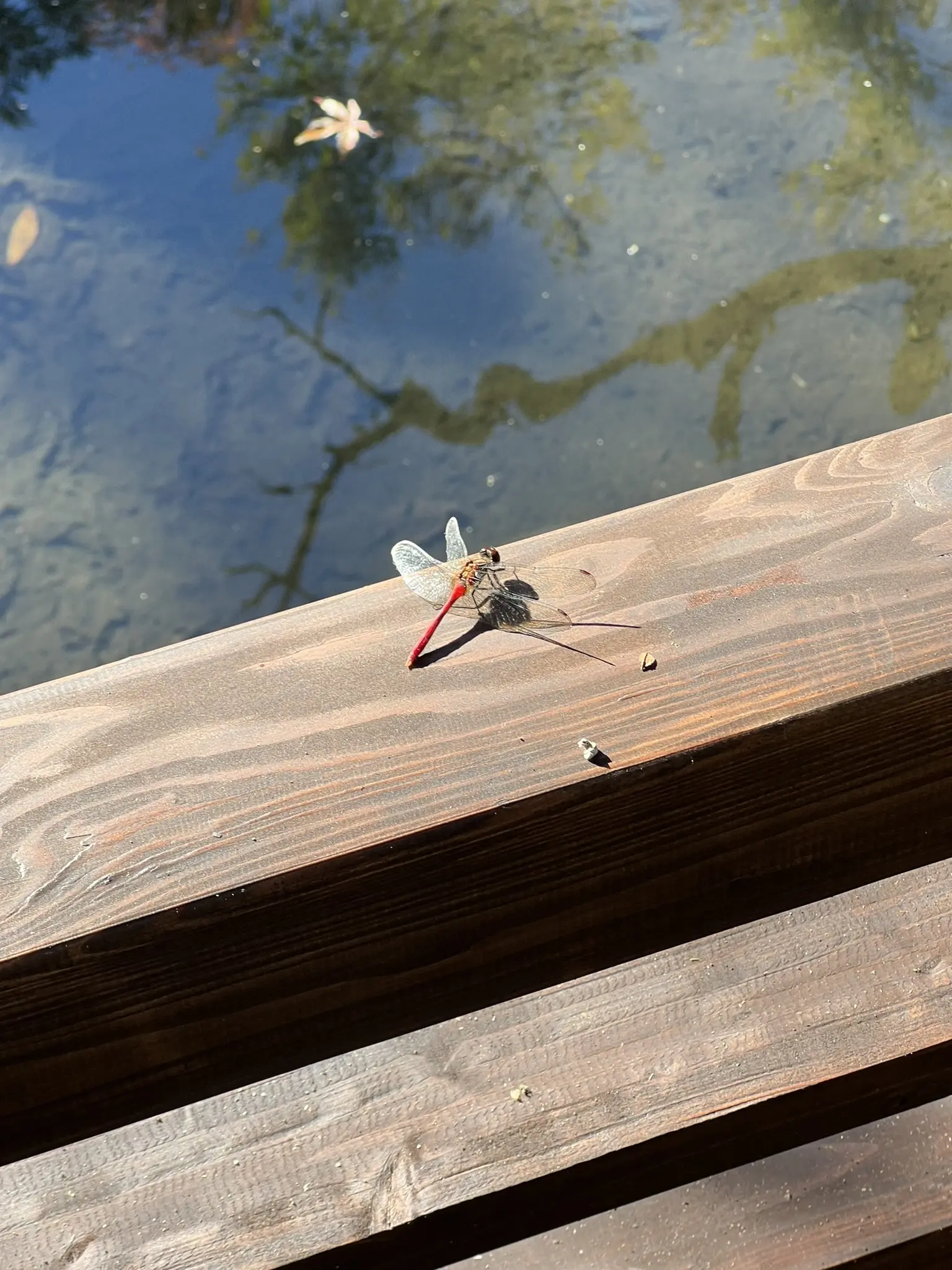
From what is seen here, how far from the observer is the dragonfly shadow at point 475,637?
29.0 inches

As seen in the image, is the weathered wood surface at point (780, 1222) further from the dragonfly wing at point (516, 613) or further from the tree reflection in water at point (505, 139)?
the tree reflection in water at point (505, 139)

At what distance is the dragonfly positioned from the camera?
0.77 m

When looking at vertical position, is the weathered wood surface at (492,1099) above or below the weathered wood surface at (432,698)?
below

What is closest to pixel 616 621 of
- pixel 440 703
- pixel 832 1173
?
pixel 440 703

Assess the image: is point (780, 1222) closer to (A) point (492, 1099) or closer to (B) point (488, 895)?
(A) point (492, 1099)

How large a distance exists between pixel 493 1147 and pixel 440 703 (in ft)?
1.12

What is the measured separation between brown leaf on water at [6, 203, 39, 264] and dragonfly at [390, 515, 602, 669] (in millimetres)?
3096

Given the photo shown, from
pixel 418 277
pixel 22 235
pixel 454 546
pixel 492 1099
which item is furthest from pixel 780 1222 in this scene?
pixel 22 235

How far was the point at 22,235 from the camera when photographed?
3.55m

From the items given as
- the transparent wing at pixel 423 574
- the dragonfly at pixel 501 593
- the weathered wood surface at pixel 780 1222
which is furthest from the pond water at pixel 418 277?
the weathered wood surface at pixel 780 1222

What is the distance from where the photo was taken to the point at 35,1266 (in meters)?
0.80

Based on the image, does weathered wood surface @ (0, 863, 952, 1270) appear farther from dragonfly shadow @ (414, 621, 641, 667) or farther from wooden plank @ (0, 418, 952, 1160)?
dragonfly shadow @ (414, 621, 641, 667)

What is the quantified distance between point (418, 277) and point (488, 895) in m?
3.05

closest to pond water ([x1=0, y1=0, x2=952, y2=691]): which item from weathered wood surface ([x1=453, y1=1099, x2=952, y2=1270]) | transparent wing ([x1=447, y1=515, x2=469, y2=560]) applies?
transparent wing ([x1=447, y1=515, x2=469, y2=560])
